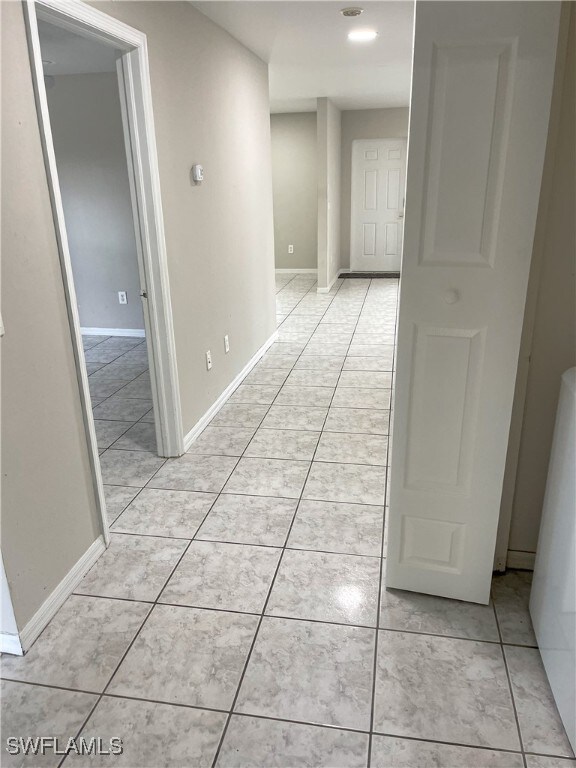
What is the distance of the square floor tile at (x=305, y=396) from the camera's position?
3752 mm

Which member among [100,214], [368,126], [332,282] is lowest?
[332,282]

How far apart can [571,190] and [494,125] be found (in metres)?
0.38

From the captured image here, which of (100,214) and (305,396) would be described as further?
(100,214)

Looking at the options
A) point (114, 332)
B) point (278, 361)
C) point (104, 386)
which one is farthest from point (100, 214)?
point (278, 361)

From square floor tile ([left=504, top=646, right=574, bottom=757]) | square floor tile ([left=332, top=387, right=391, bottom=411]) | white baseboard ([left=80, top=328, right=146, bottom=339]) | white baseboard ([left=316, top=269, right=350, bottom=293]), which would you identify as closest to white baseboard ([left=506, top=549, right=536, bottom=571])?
square floor tile ([left=504, top=646, right=574, bottom=757])

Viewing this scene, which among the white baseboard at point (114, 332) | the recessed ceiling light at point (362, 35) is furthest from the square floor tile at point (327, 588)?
the white baseboard at point (114, 332)

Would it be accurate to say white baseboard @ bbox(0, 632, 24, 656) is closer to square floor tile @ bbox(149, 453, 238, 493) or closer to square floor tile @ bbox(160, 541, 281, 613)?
square floor tile @ bbox(160, 541, 281, 613)

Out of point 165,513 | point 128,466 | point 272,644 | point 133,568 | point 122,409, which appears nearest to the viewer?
point 272,644

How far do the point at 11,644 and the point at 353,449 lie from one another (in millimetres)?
1867

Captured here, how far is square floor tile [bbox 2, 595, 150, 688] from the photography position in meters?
1.72

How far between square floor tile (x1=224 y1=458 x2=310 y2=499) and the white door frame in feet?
1.41

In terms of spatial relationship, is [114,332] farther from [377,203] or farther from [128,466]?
[377,203]

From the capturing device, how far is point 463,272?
1612 millimetres

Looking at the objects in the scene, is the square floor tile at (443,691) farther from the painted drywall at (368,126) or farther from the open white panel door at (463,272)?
the painted drywall at (368,126)
